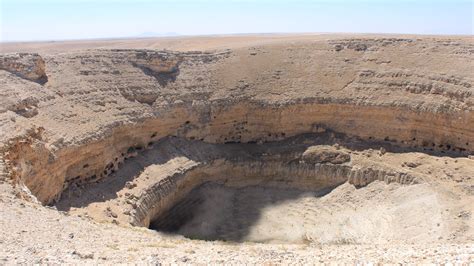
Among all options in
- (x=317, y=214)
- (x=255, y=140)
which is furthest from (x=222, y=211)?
(x=255, y=140)

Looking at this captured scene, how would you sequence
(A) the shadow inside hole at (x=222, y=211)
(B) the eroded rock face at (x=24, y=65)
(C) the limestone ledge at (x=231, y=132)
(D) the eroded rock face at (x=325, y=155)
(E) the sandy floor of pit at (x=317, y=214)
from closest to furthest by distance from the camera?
1. (C) the limestone ledge at (x=231, y=132)
2. (E) the sandy floor of pit at (x=317, y=214)
3. (A) the shadow inside hole at (x=222, y=211)
4. (B) the eroded rock face at (x=24, y=65)
5. (D) the eroded rock face at (x=325, y=155)

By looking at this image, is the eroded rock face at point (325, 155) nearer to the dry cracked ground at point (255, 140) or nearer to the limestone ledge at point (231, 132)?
the dry cracked ground at point (255, 140)

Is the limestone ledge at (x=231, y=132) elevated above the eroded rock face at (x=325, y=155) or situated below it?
above

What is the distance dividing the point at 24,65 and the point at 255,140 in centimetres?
1469

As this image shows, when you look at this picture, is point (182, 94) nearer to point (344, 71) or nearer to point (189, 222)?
point (189, 222)

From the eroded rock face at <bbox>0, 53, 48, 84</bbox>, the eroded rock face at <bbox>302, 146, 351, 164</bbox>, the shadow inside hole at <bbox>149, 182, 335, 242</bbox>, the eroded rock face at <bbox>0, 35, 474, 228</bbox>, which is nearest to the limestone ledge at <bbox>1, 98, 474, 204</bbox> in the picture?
the eroded rock face at <bbox>0, 35, 474, 228</bbox>

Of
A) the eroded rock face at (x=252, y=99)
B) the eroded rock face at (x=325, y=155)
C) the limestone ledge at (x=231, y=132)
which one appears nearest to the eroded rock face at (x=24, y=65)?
the eroded rock face at (x=252, y=99)

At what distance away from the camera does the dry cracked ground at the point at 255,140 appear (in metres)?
22.9

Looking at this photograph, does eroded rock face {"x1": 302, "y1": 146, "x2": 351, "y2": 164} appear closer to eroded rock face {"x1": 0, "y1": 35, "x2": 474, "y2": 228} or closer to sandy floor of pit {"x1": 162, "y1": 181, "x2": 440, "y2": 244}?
eroded rock face {"x1": 0, "y1": 35, "x2": 474, "y2": 228}

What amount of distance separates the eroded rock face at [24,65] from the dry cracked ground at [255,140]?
10cm

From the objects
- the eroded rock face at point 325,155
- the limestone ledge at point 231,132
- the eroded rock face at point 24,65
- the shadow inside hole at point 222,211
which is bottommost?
the shadow inside hole at point 222,211

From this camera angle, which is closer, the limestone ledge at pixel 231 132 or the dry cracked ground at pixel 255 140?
the limestone ledge at pixel 231 132

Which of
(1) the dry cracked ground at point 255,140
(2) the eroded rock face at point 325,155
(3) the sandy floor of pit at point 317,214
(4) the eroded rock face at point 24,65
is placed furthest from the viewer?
(2) the eroded rock face at point 325,155

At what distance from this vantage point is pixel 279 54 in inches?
1372
